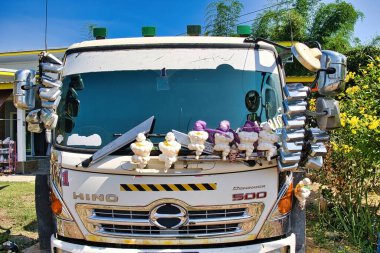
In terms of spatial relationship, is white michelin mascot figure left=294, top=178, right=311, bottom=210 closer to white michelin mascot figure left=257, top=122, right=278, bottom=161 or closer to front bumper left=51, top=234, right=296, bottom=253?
front bumper left=51, top=234, right=296, bottom=253

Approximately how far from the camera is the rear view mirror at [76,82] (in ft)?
13.5

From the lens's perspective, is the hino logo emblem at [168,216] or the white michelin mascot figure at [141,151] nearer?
the white michelin mascot figure at [141,151]

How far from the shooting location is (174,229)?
364 centimetres

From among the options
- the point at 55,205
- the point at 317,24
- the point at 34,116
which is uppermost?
the point at 317,24

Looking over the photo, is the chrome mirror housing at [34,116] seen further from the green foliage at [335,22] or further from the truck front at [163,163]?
the green foliage at [335,22]

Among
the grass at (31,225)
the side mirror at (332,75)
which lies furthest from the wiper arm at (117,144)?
the grass at (31,225)

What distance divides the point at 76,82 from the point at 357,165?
13.8 feet

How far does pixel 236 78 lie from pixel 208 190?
3.54ft

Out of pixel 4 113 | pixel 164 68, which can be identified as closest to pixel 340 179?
pixel 164 68

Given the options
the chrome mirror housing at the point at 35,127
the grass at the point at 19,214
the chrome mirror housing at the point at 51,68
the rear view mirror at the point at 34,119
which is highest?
→ the chrome mirror housing at the point at 51,68

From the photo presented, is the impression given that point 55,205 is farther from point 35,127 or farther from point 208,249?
point 208,249

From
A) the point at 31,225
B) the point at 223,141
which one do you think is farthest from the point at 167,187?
the point at 31,225

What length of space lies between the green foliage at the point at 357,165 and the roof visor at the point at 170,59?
174 centimetres

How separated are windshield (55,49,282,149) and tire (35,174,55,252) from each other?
73cm
